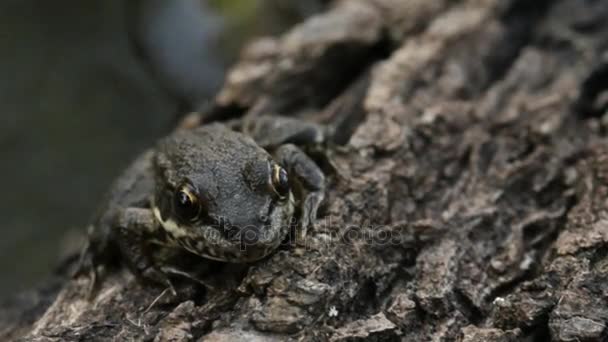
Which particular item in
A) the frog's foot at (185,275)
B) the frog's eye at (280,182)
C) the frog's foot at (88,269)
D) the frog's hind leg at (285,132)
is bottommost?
the frog's foot at (185,275)

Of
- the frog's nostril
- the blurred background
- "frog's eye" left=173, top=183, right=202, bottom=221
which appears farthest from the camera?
the blurred background

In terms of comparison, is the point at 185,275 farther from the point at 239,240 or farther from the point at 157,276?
the point at 239,240

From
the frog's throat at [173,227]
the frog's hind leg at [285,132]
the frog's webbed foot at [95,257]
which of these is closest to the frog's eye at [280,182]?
the frog's throat at [173,227]

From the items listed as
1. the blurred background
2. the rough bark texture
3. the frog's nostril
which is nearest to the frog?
the frog's nostril

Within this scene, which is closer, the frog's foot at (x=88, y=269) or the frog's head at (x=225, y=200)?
the frog's head at (x=225, y=200)

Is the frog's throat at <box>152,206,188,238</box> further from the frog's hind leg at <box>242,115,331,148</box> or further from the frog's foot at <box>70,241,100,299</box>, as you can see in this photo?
the frog's hind leg at <box>242,115,331,148</box>

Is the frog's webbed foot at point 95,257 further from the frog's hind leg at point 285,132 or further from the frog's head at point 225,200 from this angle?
the frog's hind leg at point 285,132

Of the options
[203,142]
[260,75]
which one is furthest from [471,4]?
[203,142]
